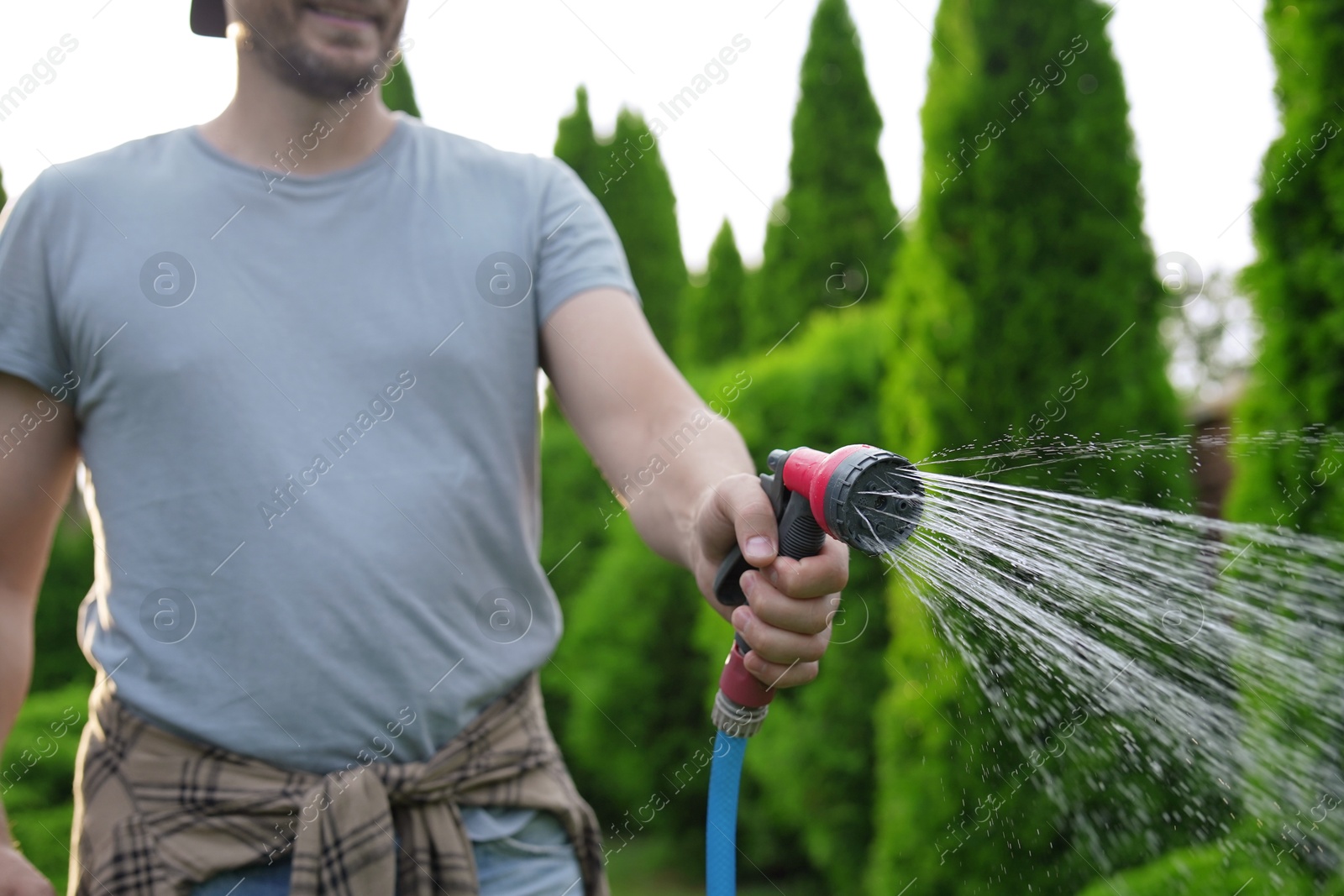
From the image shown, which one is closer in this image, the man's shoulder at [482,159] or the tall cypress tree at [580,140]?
the man's shoulder at [482,159]

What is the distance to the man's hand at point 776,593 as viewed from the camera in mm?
1326

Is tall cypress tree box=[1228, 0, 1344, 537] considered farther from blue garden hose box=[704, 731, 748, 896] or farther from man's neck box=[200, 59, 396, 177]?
man's neck box=[200, 59, 396, 177]

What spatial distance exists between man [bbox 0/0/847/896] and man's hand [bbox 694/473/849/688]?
23mm

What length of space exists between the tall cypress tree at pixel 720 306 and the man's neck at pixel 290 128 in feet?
34.2

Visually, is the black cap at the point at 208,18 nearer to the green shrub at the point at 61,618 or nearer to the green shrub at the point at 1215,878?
the green shrub at the point at 1215,878

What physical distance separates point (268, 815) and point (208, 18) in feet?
5.50

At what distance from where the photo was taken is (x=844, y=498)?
4.01 ft

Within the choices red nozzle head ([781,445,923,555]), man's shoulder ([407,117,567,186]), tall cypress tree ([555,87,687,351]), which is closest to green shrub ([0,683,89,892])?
man's shoulder ([407,117,567,186])

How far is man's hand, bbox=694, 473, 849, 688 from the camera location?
1.33m

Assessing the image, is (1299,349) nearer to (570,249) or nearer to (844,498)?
(570,249)

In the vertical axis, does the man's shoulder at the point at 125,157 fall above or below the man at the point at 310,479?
above

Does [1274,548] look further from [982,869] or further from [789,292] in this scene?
[789,292]

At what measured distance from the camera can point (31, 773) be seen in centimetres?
546

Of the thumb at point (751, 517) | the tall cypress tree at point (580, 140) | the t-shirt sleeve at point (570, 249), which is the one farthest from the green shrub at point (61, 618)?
the tall cypress tree at point (580, 140)
